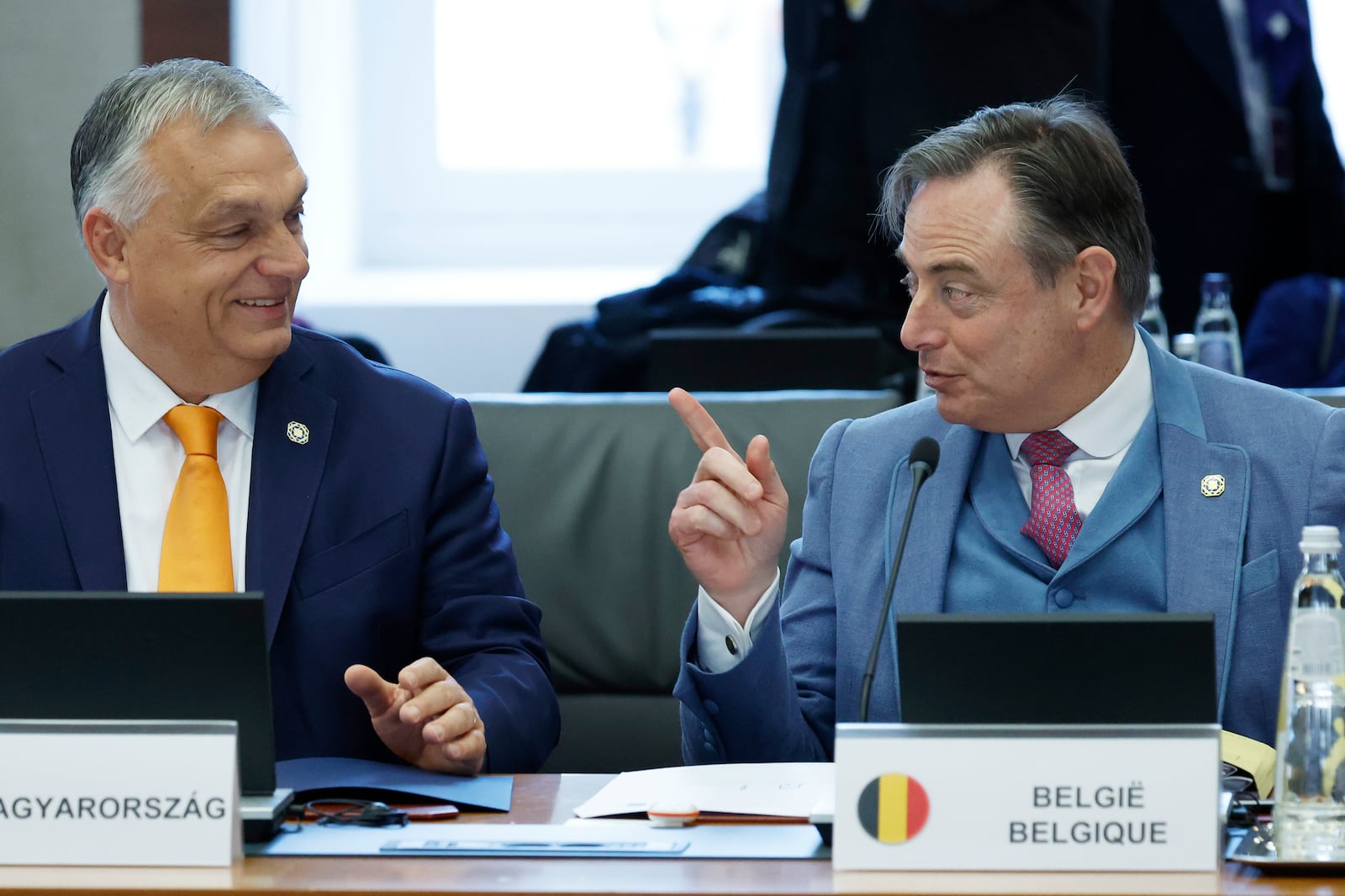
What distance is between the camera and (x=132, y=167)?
78.7 inches

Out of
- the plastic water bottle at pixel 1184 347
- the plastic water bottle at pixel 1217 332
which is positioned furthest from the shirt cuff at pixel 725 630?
the plastic water bottle at pixel 1217 332

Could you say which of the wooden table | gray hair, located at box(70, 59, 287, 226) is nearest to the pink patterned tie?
the wooden table

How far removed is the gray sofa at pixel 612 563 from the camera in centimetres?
254

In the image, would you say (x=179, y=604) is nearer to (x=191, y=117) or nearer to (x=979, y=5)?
(x=191, y=117)

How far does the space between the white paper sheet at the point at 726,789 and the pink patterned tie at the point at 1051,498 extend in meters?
0.43

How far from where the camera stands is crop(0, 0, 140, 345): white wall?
4375 millimetres

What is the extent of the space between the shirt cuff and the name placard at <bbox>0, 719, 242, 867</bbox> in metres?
0.60

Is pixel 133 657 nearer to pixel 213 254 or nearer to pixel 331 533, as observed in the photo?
pixel 331 533

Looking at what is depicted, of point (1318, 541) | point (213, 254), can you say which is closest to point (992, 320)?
point (1318, 541)

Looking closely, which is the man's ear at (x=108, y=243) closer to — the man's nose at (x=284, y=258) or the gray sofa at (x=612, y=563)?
the man's nose at (x=284, y=258)

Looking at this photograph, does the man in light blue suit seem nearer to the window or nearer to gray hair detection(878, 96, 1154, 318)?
gray hair detection(878, 96, 1154, 318)

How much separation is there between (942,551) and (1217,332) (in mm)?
1659

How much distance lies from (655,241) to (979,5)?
1.53 meters

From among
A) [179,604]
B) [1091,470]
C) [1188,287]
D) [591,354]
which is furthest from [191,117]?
[1188,287]
